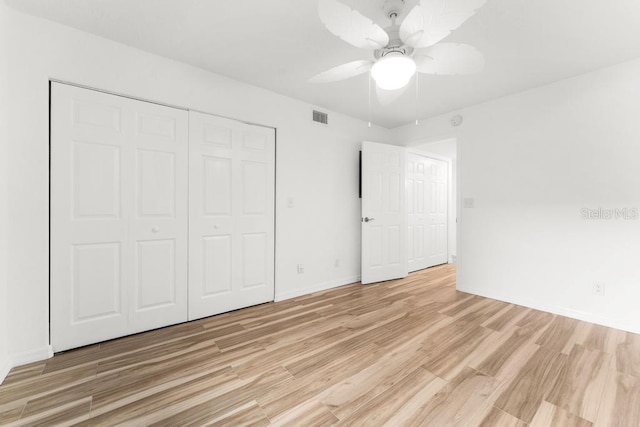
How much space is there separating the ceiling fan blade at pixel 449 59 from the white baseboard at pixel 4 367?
131 inches

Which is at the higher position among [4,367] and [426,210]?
[426,210]

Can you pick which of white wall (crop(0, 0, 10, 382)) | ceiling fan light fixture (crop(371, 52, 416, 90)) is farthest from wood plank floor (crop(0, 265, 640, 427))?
ceiling fan light fixture (crop(371, 52, 416, 90))

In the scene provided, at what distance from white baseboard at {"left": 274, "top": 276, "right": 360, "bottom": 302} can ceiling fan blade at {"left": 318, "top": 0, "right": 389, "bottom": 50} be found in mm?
2709

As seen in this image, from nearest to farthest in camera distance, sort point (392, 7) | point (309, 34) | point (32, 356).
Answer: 1. point (392, 7)
2. point (32, 356)
3. point (309, 34)

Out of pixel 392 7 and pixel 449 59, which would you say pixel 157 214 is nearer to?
pixel 392 7

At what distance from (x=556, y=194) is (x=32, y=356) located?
4871 mm

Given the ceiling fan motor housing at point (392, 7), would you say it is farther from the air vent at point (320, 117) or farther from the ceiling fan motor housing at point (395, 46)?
the air vent at point (320, 117)

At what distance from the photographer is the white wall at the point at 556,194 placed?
247 cm

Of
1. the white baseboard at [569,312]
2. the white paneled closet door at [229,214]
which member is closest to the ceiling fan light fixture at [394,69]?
the white paneled closet door at [229,214]

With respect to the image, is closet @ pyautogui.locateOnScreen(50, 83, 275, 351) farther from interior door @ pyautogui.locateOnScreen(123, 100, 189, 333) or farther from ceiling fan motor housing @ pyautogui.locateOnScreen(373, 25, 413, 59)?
ceiling fan motor housing @ pyautogui.locateOnScreen(373, 25, 413, 59)

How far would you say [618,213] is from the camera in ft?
8.20

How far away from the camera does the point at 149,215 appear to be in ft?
7.91

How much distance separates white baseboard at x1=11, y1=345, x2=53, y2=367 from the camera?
6.10 ft

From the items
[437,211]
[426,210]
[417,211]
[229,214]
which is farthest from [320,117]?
[437,211]
